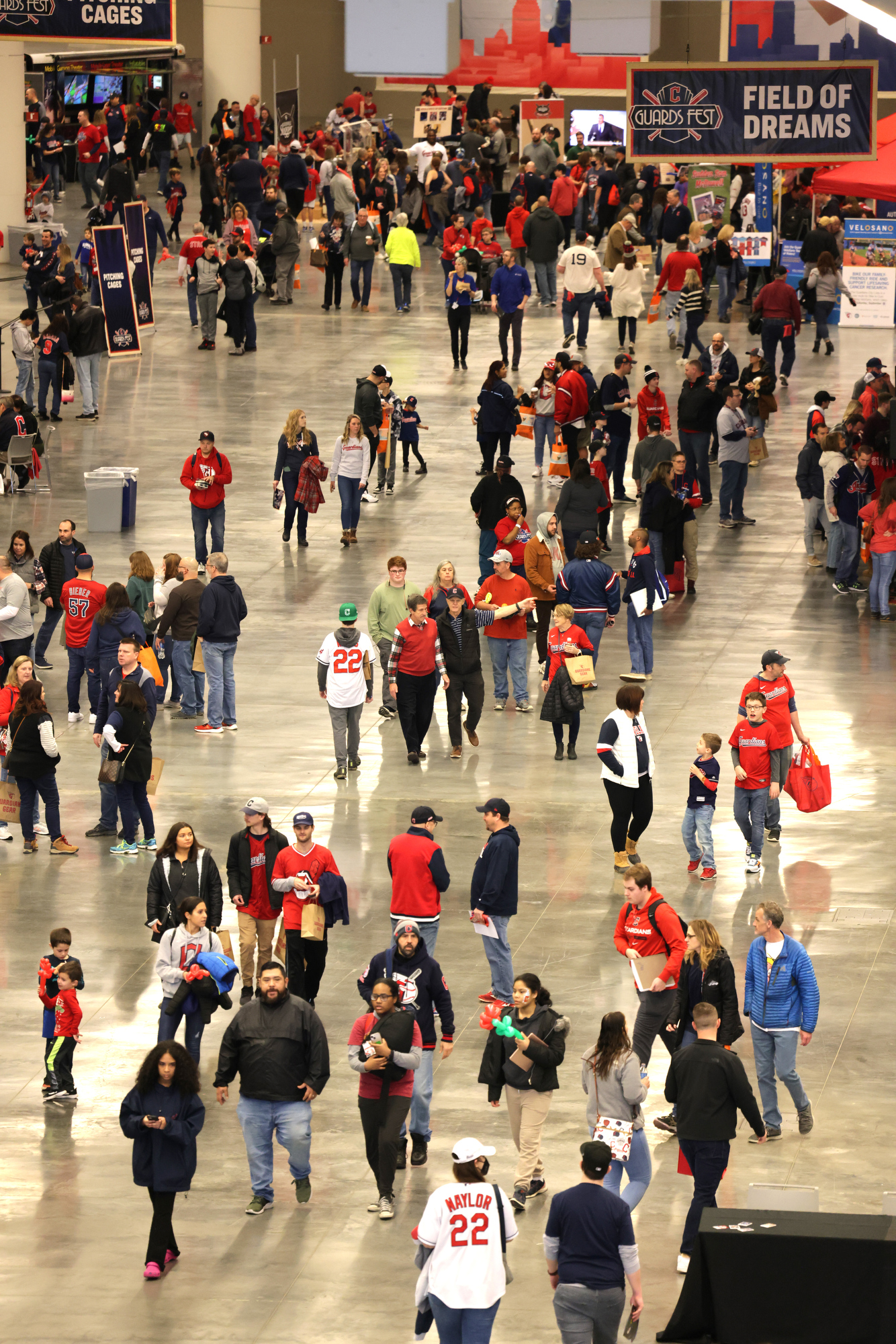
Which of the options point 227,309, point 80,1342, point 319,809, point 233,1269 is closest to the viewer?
point 80,1342

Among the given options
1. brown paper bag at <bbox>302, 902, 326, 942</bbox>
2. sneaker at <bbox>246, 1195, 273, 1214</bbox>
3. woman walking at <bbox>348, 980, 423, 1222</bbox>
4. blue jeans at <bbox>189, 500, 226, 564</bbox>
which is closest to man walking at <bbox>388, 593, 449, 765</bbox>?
brown paper bag at <bbox>302, 902, 326, 942</bbox>

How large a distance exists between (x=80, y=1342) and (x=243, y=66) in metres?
41.0

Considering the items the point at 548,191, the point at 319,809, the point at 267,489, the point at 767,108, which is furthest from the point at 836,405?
the point at 319,809

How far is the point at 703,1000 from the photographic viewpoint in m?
10.8

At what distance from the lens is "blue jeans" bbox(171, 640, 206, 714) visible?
1805 centimetres

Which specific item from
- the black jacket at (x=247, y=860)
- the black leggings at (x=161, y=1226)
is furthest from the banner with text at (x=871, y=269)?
the black leggings at (x=161, y=1226)

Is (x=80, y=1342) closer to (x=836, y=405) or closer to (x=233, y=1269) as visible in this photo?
(x=233, y=1269)

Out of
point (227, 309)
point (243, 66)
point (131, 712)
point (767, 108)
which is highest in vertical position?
point (243, 66)

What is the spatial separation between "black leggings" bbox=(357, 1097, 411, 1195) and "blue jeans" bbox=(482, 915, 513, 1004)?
1958 millimetres

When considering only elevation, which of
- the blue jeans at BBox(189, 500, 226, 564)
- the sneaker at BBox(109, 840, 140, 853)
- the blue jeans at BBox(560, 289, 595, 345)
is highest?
the blue jeans at BBox(560, 289, 595, 345)

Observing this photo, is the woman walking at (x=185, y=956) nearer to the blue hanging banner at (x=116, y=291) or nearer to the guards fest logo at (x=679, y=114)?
the guards fest logo at (x=679, y=114)

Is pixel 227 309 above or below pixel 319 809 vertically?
above

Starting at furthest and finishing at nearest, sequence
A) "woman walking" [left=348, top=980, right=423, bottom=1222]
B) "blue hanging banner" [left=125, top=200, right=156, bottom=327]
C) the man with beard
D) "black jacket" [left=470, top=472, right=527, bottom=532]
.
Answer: "blue hanging banner" [left=125, top=200, right=156, bottom=327]
"black jacket" [left=470, top=472, right=527, bottom=532]
the man with beard
"woman walking" [left=348, top=980, right=423, bottom=1222]

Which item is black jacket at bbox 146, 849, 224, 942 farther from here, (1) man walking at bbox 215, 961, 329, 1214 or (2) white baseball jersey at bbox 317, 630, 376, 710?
(2) white baseball jersey at bbox 317, 630, 376, 710
